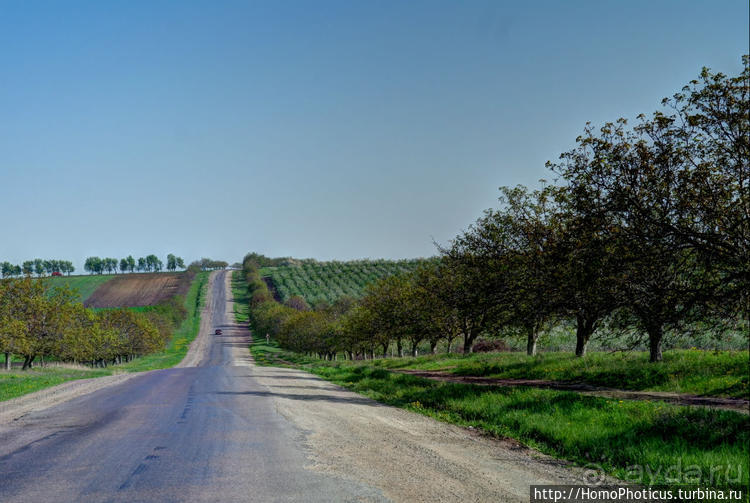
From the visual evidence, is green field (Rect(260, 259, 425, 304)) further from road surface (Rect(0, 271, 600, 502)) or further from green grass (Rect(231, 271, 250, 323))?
road surface (Rect(0, 271, 600, 502))

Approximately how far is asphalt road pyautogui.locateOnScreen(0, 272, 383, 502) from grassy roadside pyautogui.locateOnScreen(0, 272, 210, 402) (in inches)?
413

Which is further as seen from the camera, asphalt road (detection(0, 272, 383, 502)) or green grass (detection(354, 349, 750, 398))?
green grass (detection(354, 349, 750, 398))

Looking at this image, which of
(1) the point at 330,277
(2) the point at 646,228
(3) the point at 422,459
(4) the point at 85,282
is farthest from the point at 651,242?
(4) the point at 85,282

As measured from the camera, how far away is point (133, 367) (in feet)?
204

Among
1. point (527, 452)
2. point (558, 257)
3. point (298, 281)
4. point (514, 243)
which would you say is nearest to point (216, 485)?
point (527, 452)

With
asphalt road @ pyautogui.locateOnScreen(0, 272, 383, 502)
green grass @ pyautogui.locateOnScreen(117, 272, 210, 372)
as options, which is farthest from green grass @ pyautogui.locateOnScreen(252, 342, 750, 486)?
green grass @ pyautogui.locateOnScreen(117, 272, 210, 372)

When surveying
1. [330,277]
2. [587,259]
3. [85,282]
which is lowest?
[587,259]

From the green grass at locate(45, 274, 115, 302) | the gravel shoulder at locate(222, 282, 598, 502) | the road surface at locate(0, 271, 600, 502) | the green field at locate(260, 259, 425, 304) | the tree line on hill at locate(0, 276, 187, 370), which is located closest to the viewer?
the road surface at locate(0, 271, 600, 502)

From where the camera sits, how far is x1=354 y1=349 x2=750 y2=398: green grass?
55.3 feet

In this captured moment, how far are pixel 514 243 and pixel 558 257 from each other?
8.68m

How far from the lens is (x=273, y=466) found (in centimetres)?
845

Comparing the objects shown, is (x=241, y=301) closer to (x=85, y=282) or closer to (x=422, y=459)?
(x=85, y=282)

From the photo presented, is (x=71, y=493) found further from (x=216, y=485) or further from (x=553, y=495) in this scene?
(x=553, y=495)

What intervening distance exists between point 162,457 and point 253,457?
1.48 meters
